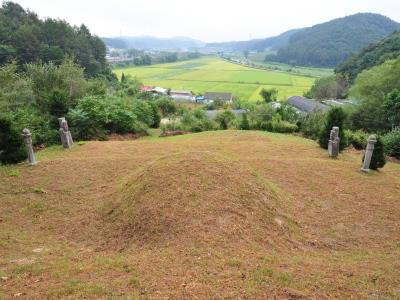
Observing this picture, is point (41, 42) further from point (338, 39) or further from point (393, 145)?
point (338, 39)

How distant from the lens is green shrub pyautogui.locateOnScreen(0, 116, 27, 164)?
38.8 feet

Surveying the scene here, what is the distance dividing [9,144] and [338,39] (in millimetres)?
110164

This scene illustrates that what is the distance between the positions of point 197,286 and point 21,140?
10.0 m

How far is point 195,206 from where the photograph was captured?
7285 mm

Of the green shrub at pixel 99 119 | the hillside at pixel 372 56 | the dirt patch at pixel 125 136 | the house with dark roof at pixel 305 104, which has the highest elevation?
→ the hillside at pixel 372 56

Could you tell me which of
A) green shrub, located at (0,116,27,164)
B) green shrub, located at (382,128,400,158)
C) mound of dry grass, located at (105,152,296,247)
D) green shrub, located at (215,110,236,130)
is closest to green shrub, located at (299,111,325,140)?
green shrub, located at (382,128,400,158)

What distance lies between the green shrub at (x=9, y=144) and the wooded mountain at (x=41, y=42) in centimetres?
3034

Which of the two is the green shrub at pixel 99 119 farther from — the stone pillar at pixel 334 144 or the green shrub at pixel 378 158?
the green shrub at pixel 378 158

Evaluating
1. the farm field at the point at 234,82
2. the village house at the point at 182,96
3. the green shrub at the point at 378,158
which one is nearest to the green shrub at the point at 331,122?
the green shrub at the point at 378,158

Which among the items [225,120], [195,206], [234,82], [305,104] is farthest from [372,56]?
[195,206]

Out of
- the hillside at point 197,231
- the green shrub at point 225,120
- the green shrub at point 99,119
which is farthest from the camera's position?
the green shrub at point 225,120

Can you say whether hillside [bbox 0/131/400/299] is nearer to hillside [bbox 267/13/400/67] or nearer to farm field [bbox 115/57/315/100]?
farm field [bbox 115/57/315/100]

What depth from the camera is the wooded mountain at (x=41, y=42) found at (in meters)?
42.7

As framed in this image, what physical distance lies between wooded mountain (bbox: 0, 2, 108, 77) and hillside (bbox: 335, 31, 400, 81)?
4287cm
